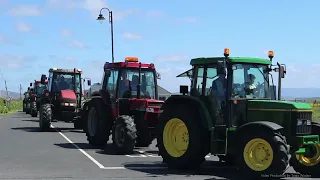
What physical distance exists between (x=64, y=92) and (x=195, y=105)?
557 inches

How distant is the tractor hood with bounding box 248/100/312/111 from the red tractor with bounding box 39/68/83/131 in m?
13.5

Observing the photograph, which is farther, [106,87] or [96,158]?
[106,87]

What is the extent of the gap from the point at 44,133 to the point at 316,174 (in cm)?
1403

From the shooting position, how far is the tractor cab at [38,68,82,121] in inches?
958

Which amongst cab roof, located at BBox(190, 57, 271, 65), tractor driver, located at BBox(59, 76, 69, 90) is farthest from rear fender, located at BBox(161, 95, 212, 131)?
tractor driver, located at BBox(59, 76, 69, 90)

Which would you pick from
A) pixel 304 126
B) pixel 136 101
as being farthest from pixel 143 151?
pixel 304 126

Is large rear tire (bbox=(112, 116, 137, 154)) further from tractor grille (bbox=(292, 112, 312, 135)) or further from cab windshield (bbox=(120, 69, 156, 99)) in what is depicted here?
tractor grille (bbox=(292, 112, 312, 135))

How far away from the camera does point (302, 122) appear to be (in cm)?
1054

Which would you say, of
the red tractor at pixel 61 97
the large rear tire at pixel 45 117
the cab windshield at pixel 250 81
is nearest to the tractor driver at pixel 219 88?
the cab windshield at pixel 250 81

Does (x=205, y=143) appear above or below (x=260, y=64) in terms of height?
below

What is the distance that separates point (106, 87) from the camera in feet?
56.1

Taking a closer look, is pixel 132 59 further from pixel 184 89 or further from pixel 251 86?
pixel 251 86

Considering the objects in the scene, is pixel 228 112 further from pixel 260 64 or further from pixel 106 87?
pixel 106 87

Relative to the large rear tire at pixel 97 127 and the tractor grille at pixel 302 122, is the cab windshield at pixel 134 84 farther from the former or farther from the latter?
the tractor grille at pixel 302 122
